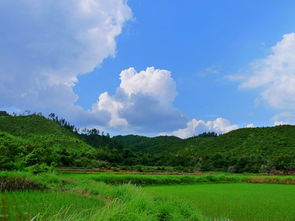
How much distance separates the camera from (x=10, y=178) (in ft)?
52.3

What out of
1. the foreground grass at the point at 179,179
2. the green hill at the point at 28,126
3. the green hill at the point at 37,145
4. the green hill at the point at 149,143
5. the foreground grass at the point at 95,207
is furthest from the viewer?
the green hill at the point at 149,143

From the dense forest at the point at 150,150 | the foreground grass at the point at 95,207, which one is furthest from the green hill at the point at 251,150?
the foreground grass at the point at 95,207

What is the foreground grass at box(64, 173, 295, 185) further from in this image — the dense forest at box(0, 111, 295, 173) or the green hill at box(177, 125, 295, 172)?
the green hill at box(177, 125, 295, 172)

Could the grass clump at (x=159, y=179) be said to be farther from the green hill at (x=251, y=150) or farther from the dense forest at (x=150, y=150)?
the green hill at (x=251, y=150)

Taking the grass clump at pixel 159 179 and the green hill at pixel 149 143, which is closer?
the grass clump at pixel 159 179

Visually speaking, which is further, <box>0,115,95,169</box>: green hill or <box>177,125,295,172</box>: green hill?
<box>177,125,295,172</box>: green hill

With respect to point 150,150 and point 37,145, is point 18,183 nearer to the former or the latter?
point 37,145

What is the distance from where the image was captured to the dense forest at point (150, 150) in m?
29.9

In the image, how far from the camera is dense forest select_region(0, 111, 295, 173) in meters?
29.9

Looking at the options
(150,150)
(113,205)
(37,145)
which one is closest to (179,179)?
(37,145)

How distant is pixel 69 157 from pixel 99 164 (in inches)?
209

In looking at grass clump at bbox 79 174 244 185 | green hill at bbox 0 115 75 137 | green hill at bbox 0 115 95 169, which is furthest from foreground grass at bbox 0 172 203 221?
green hill at bbox 0 115 75 137

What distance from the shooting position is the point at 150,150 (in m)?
87.3

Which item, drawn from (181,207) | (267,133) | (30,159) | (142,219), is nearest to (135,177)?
(30,159)
